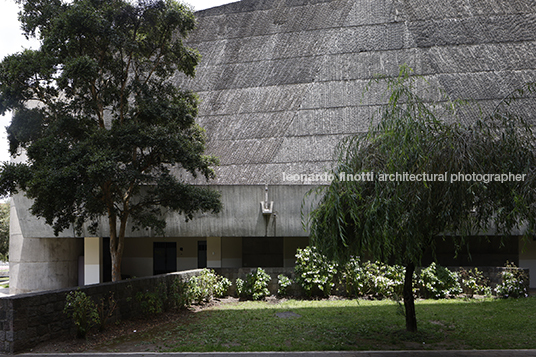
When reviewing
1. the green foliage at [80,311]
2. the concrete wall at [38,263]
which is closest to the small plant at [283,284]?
the green foliage at [80,311]

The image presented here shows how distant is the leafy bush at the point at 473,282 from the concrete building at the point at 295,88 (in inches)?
224

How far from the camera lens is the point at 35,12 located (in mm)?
11539

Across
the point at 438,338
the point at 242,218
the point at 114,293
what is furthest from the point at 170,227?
the point at 438,338

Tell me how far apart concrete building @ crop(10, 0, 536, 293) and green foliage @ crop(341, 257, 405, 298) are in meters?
5.25

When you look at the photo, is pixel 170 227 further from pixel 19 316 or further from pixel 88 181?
pixel 19 316

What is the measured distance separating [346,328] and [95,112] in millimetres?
9086

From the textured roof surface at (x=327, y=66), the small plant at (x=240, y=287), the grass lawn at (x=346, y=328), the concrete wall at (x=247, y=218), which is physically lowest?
the grass lawn at (x=346, y=328)

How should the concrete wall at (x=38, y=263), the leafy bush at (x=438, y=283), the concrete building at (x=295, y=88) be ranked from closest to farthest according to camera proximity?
the leafy bush at (x=438, y=283) < the concrete wall at (x=38, y=263) < the concrete building at (x=295, y=88)

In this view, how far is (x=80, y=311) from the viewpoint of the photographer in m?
9.34

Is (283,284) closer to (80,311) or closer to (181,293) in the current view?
(181,293)

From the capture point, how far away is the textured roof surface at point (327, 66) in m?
20.3

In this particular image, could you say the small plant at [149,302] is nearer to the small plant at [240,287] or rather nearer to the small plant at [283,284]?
the small plant at [240,287]

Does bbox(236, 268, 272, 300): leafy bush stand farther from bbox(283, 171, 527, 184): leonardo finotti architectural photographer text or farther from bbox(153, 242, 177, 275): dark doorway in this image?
bbox(153, 242, 177, 275): dark doorway

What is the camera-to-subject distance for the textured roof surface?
20328 millimetres
